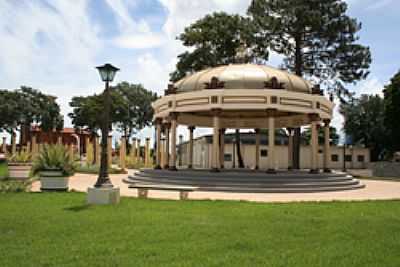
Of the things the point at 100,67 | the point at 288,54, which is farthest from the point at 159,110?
the point at 288,54

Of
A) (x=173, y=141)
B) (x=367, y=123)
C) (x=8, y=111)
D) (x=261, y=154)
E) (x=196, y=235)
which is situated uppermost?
(x=8, y=111)

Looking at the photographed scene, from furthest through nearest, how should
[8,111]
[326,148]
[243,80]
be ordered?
[8,111] < [326,148] < [243,80]

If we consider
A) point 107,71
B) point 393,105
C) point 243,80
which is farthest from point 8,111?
point 107,71

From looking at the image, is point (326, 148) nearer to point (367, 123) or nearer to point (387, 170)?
point (387, 170)

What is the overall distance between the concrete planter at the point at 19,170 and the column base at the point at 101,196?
9705 millimetres

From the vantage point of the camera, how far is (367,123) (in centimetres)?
6650

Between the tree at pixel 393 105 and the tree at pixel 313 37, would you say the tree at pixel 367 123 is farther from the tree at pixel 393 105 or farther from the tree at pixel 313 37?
the tree at pixel 313 37

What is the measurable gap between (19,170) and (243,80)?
11831 mm

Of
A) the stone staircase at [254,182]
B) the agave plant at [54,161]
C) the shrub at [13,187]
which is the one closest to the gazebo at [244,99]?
the stone staircase at [254,182]

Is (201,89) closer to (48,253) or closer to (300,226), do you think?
(300,226)

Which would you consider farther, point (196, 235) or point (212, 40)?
point (212, 40)

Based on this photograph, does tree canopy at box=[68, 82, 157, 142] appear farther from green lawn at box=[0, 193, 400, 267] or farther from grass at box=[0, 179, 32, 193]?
green lawn at box=[0, 193, 400, 267]

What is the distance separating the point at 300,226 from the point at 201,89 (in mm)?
13823

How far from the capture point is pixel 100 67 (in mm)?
12930
